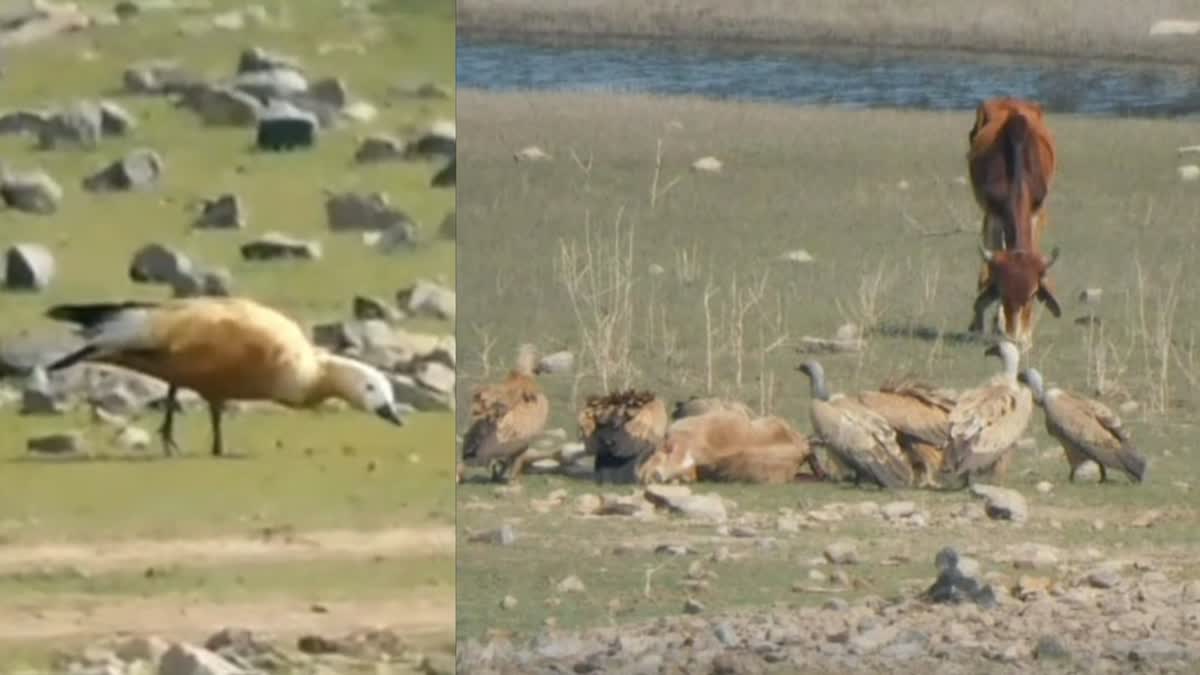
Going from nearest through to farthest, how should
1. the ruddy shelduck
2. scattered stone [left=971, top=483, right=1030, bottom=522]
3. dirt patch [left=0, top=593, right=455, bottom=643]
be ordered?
dirt patch [left=0, top=593, right=455, bottom=643]
the ruddy shelduck
scattered stone [left=971, top=483, right=1030, bottom=522]

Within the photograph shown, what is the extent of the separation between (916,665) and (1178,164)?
156 centimetres

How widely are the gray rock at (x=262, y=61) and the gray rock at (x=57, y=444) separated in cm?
107

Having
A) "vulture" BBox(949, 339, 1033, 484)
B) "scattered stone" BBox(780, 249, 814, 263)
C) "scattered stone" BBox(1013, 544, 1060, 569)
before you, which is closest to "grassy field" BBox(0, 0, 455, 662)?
"scattered stone" BBox(780, 249, 814, 263)

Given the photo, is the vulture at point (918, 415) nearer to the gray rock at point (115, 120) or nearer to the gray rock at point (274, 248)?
the gray rock at point (274, 248)

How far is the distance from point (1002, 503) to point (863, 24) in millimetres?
Result: 1378

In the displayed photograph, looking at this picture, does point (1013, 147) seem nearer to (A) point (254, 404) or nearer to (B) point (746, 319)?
(B) point (746, 319)

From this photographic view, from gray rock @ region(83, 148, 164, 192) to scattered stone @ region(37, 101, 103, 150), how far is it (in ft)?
0.27

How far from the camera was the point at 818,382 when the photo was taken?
654 centimetres

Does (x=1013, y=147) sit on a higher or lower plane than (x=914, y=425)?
higher

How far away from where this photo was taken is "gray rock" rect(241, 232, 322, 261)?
6.38 metres

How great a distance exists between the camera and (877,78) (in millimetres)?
6605

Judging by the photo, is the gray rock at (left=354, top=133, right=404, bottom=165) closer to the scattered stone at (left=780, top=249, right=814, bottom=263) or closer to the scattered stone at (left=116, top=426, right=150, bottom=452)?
the scattered stone at (left=116, top=426, right=150, bottom=452)

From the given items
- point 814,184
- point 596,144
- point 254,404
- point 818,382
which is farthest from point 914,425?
point 254,404

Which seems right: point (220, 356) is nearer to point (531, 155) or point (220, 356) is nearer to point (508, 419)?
point (508, 419)
